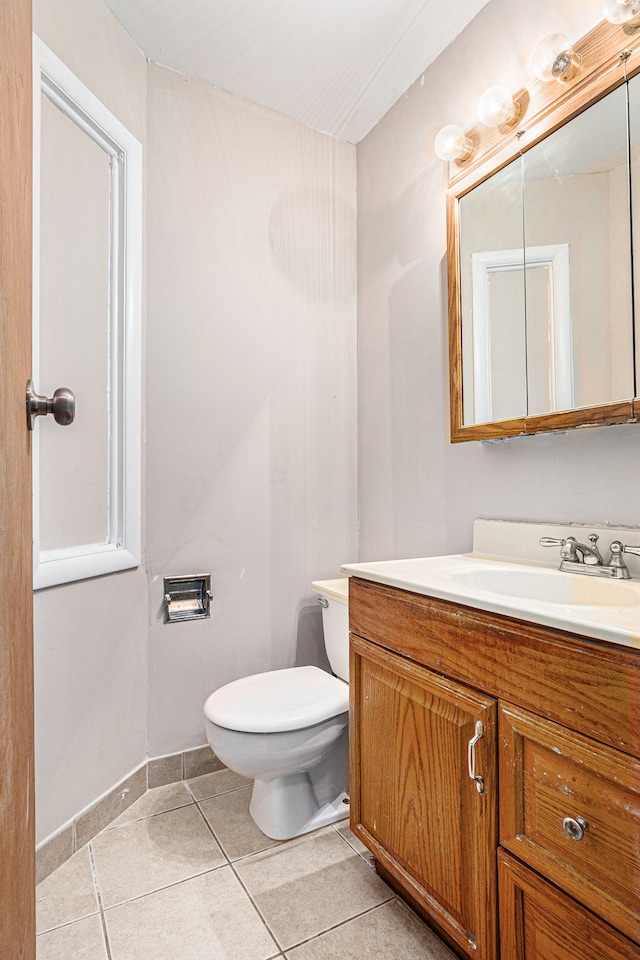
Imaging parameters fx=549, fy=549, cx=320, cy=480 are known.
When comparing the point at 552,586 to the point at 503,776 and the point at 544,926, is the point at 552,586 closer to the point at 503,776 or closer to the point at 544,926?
the point at 503,776

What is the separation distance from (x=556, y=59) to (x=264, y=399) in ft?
4.23

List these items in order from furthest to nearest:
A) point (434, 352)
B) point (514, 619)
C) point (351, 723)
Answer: point (434, 352) → point (351, 723) → point (514, 619)

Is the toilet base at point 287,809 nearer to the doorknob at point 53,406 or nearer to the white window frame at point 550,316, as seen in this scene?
the white window frame at point 550,316

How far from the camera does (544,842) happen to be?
2.85 feet

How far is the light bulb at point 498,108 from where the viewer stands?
142 cm

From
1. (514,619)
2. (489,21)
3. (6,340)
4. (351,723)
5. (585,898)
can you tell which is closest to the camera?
(6,340)

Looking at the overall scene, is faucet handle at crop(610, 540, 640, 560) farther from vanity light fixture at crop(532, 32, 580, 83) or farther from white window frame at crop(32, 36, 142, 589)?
white window frame at crop(32, 36, 142, 589)

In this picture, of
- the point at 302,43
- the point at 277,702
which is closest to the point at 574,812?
the point at 277,702

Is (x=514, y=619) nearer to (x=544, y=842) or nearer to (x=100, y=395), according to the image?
(x=544, y=842)

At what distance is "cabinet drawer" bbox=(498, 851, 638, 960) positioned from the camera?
0.78 m

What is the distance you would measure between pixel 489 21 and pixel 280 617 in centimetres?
203

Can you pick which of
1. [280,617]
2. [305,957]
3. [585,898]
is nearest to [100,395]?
[280,617]

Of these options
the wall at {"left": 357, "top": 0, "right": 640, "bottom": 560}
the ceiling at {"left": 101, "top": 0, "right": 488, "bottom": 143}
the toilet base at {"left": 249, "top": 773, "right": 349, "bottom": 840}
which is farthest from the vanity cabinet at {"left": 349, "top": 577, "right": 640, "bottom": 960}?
the ceiling at {"left": 101, "top": 0, "right": 488, "bottom": 143}

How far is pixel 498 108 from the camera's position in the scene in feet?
4.73
